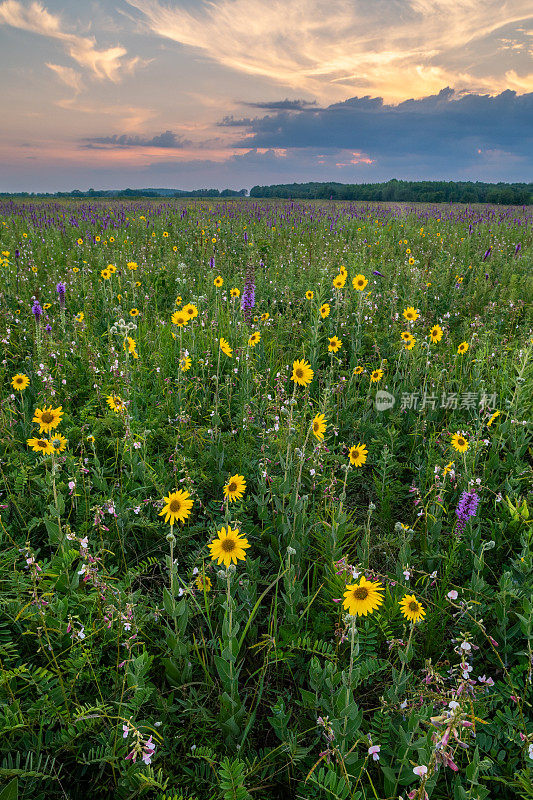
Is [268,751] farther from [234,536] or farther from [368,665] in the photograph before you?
[234,536]

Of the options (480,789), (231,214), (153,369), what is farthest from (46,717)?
(231,214)

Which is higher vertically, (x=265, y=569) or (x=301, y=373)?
(x=301, y=373)

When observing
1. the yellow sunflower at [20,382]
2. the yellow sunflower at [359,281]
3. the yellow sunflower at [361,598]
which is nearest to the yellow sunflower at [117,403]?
the yellow sunflower at [20,382]

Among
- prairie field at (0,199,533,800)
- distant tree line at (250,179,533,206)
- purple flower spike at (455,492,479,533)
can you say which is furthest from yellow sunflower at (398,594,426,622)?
distant tree line at (250,179,533,206)

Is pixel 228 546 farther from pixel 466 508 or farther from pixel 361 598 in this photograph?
pixel 466 508

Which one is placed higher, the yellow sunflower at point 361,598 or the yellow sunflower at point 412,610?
the yellow sunflower at point 361,598

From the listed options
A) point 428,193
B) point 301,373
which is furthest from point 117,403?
point 428,193

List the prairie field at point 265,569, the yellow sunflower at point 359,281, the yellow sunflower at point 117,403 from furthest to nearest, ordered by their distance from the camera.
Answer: the yellow sunflower at point 359,281 < the yellow sunflower at point 117,403 < the prairie field at point 265,569

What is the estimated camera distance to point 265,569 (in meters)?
2.32

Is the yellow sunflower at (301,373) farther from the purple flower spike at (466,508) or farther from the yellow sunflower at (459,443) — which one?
the purple flower spike at (466,508)

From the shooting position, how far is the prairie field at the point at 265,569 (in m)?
1.45

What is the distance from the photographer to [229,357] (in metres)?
4.29

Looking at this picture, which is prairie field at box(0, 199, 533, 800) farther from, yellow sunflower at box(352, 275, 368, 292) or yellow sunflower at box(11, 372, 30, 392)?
yellow sunflower at box(352, 275, 368, 292)

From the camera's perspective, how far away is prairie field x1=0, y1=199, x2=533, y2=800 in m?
1.45
